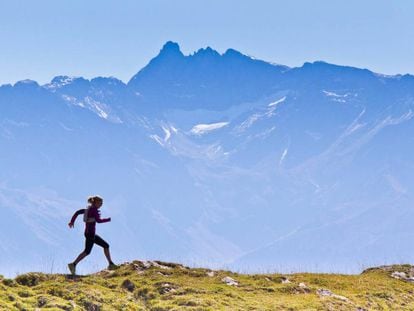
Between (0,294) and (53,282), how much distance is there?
10.3ft

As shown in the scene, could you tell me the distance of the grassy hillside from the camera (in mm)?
23766

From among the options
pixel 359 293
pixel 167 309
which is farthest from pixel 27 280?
pixel 359 293

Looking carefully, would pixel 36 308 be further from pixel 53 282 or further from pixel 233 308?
pixel 233 308

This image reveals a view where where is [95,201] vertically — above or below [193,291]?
above

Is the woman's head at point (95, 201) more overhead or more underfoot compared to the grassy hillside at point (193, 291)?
more overhead

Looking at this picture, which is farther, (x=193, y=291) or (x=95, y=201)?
(x=95, y=201)

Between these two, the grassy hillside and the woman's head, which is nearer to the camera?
the grassy hillside

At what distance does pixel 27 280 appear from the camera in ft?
87.3

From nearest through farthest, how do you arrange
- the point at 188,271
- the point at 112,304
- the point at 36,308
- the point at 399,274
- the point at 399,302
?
the point at 36,308, the point at 112,304, the point at 399,302, the point at 188,271, the point at 399,274

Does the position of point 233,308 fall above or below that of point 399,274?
below

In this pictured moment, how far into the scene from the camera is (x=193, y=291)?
26.3 meters

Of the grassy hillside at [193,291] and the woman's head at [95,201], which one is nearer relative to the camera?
the grassy hillside at [193,291]

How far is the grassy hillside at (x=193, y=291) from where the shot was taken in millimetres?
23766

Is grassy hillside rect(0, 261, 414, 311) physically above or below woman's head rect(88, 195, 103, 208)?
below
